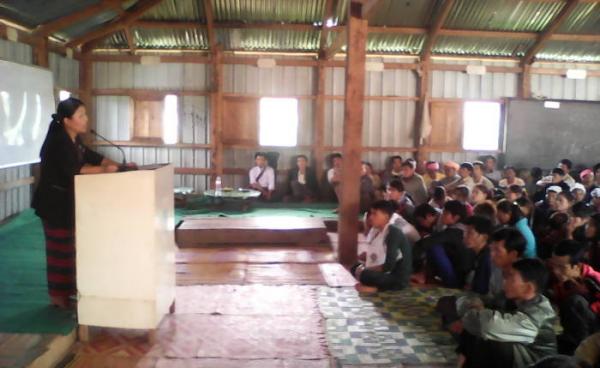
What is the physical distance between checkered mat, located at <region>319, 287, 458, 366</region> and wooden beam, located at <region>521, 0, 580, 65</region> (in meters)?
6.37

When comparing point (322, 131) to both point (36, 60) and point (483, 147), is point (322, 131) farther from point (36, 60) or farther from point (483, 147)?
point (36, 60)

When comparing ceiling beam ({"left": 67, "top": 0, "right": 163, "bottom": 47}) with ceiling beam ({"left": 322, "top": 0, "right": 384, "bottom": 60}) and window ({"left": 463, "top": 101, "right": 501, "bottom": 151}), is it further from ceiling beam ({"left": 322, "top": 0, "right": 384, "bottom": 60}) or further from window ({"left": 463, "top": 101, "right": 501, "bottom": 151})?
window ({"left": 463, "top": 101, "right": 501, "bottom": 151})

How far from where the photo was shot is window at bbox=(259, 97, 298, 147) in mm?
10172

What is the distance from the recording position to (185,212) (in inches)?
326

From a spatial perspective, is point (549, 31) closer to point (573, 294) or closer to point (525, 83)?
point (525, 83)

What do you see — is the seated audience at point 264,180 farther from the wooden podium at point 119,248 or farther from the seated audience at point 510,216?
the wooden podium at point 119,248

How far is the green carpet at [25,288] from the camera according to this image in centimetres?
340

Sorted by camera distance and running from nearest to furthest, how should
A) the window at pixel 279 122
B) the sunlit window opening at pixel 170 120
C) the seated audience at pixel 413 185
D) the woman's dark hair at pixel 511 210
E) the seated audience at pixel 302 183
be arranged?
the woman's dark hair at pixel 511 210 → the seated audience at pixel 413 185 → the seated audience at pixel 302 183 → the sunlit window opening at pixel 170 120 → the window at pixel 279 122

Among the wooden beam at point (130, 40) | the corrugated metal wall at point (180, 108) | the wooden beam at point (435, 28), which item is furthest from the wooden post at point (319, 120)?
the wooden beam at point (130, 40)

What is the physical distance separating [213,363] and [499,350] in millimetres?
1528

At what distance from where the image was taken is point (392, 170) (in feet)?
31.6

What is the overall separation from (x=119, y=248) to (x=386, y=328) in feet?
5.84

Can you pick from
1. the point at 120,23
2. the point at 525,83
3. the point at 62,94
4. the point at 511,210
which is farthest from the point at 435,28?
the point at 62,94

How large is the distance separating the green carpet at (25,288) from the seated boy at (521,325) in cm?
233
